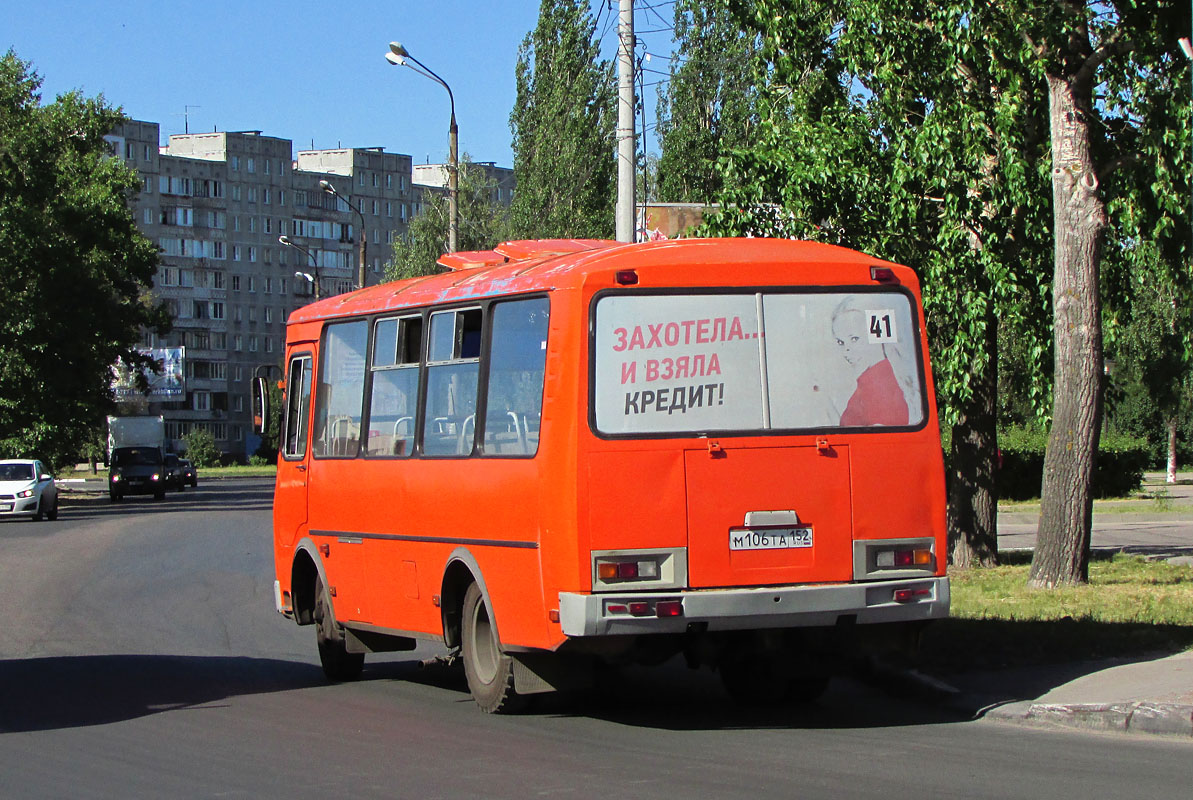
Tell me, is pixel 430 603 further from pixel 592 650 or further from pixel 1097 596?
pixel 1097 596

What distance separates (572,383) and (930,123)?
8.83 meters

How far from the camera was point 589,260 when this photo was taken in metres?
9.20

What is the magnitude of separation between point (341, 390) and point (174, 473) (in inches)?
2278

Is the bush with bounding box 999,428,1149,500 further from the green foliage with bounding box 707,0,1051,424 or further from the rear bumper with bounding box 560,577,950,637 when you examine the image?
the rear bumper with bounding box 560,577,950,637

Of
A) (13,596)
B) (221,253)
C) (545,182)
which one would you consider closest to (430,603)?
(13,596)

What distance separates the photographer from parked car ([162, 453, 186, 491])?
65831 mm

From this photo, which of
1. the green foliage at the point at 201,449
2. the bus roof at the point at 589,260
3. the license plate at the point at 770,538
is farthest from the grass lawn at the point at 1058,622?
the green foliage at the point at 201,449

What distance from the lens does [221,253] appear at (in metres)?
144

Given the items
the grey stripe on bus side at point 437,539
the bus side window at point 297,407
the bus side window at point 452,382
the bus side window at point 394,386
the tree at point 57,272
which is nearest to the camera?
the grey stripe on bus side at point 437,539

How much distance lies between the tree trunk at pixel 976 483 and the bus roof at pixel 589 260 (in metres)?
9.24

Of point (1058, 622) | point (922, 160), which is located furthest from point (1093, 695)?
point (922, 160)

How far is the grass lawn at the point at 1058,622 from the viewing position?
10.9m

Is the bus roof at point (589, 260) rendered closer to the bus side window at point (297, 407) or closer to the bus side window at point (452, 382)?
the bus side window at point (452, 382)

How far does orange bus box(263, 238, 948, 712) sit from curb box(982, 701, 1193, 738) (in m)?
0.77
